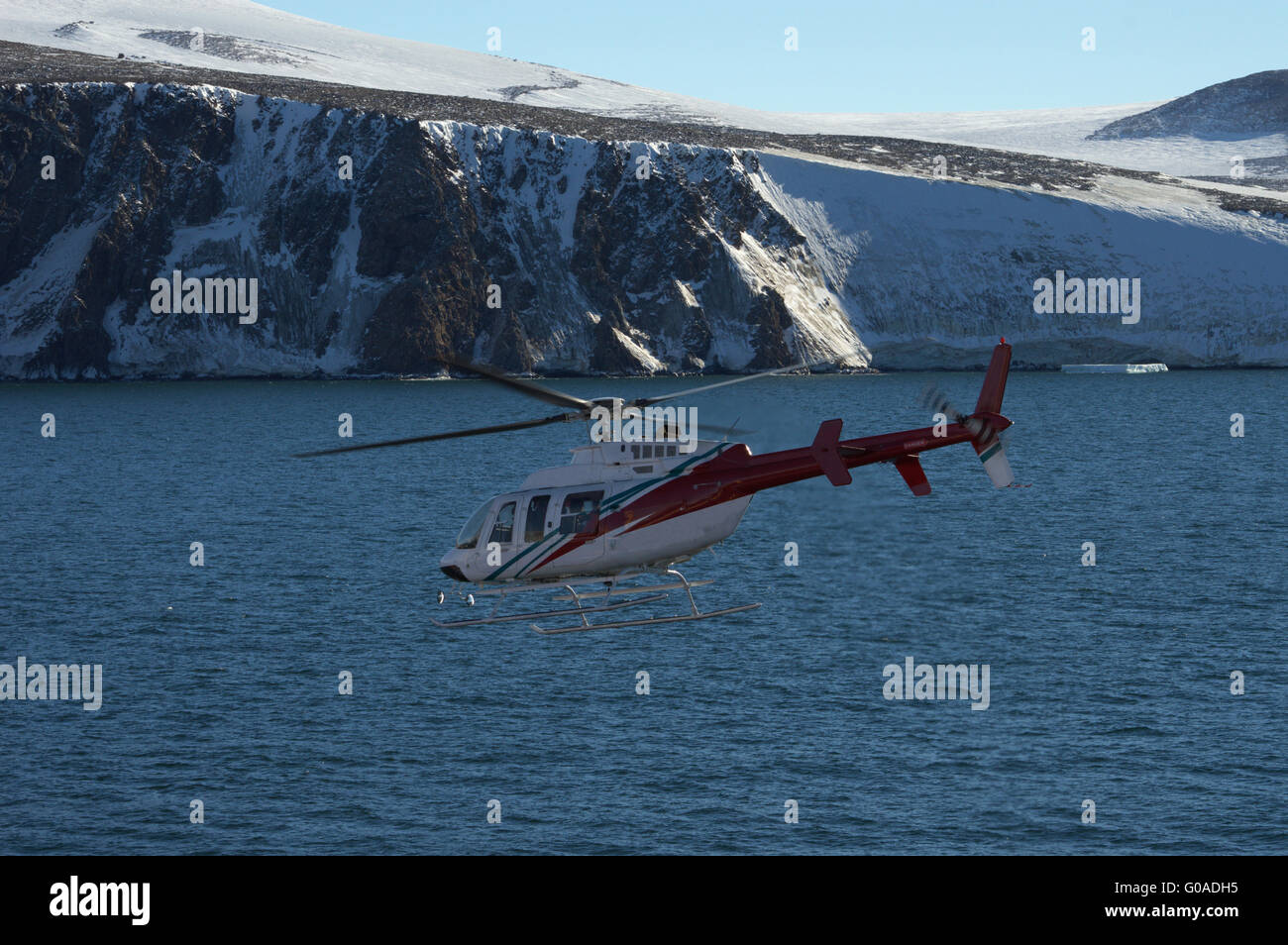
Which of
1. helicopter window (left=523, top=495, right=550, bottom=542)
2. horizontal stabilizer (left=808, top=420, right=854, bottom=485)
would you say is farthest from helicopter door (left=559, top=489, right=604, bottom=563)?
horizontal stabilizer (left=808, top=420, right=854, bottom=485)

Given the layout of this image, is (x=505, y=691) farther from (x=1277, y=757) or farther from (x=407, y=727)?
(x=1277, y=757)

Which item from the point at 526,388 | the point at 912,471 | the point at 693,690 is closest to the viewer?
the point at 526,388
